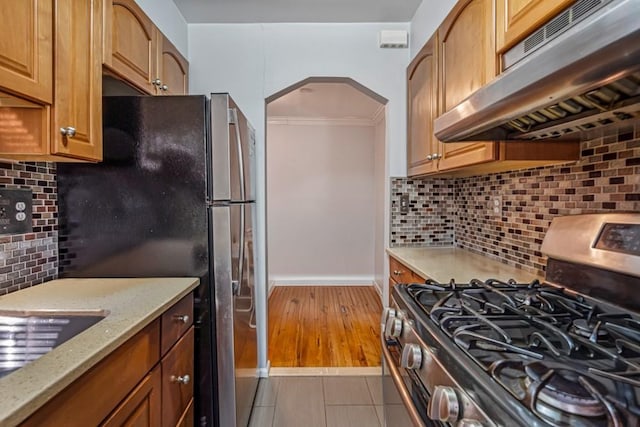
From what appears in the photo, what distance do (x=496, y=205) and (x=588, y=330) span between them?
45.9 inches

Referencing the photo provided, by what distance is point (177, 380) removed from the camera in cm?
124

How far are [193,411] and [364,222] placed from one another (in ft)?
11.5

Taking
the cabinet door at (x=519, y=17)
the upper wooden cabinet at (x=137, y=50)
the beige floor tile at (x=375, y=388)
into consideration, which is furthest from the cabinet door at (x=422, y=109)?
the upper wooden cabinet at (x=137, y=50)

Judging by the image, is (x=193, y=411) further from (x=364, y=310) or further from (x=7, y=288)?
(x=364, y=310)

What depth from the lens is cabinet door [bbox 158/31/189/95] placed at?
187 centimetres

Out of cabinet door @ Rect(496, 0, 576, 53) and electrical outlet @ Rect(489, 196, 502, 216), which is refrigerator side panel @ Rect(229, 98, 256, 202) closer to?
cabinet door @ Rect(496, 0, 576, 53)

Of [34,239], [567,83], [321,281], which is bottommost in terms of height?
[321,281]

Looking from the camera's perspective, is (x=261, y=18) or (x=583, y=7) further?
(x=261, y=18)

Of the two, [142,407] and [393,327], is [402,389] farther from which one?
[142,407]

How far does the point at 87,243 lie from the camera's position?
146cm

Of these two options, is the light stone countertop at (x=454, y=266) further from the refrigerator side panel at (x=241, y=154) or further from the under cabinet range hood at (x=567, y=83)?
the refrigerator side panel at (x=241, y=154)

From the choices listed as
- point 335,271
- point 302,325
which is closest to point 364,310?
point 302,325

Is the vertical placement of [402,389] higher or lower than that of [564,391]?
lower

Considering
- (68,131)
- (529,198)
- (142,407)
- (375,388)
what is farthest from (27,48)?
(375,388)
